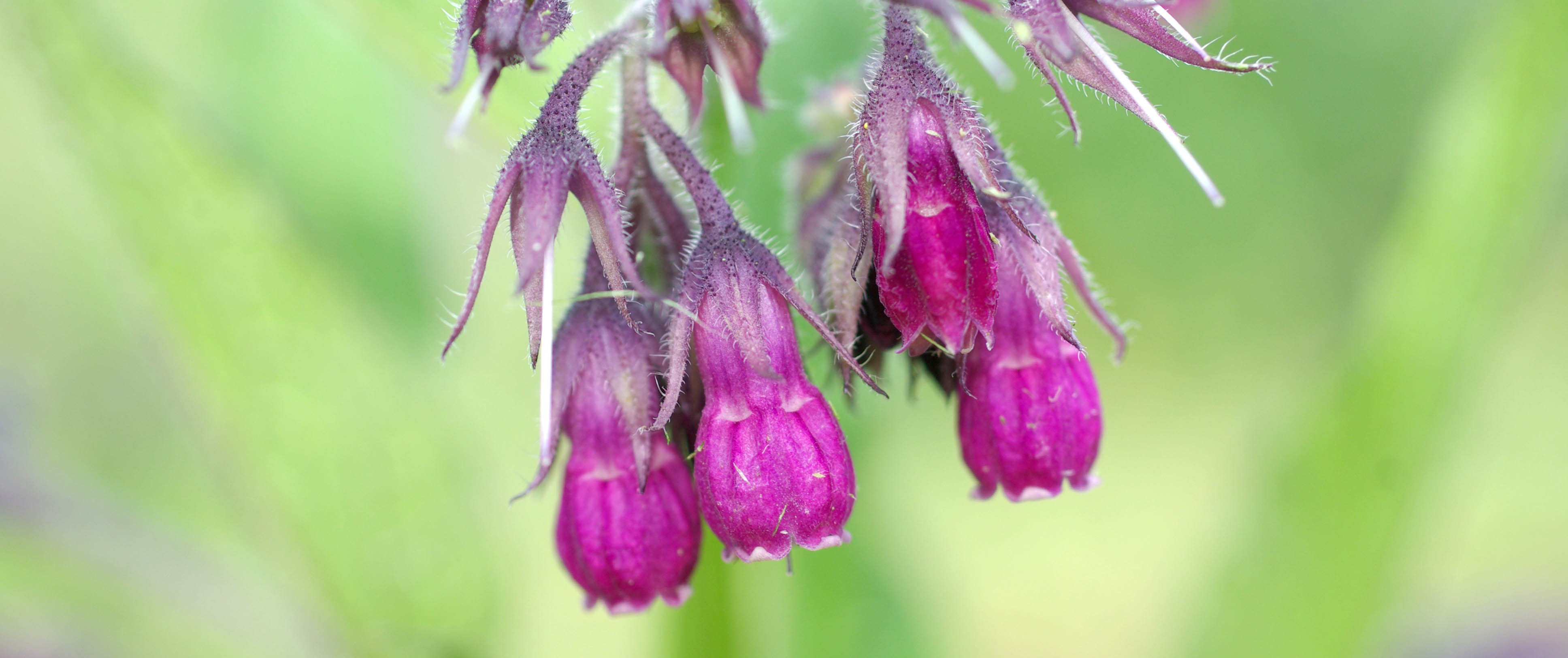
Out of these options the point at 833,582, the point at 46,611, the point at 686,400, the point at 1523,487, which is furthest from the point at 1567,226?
the point at 46,611

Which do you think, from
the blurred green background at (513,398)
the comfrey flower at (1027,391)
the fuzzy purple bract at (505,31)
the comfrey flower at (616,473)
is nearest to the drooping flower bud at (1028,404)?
the comfrey flower at (1027,391)

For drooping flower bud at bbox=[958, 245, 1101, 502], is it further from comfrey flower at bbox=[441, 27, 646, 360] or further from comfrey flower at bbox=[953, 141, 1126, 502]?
comfrey flower at bbox=[441, 27, 646, 360]

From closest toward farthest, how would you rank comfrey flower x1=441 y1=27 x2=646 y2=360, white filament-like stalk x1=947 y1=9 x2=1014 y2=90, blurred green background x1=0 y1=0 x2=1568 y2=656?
white filament-like stalk x1=947 y1=9 x2=1014 y2=90 → comfrey flower x1=441 y1=27 x2=646 y2=360 → blurred green background x1=0 y1=0 x2=1568 y2=656

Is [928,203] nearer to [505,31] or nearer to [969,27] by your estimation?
[969,27]

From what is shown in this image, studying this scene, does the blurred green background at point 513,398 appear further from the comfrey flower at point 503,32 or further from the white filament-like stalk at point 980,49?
the white filament-like stalk at point 980,49

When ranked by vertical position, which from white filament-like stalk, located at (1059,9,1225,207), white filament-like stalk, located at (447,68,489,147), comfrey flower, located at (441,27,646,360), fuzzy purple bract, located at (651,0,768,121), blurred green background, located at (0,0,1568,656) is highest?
white filament-like stalk, located at (1059,9,1225,207)

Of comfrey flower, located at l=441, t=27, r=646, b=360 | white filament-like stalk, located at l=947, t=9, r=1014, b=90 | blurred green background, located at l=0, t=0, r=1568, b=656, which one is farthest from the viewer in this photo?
blurred green background, located at l=0, t=0, r=1568, b=656

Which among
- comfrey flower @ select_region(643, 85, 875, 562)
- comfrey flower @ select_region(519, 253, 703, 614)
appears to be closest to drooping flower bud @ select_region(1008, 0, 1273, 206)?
comfrey flower @ select_region(643, 85, 875, 562)

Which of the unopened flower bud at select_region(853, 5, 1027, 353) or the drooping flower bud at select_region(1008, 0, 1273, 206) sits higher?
the drooping flower bud at select_region(1008, 0, 1273, 206)
